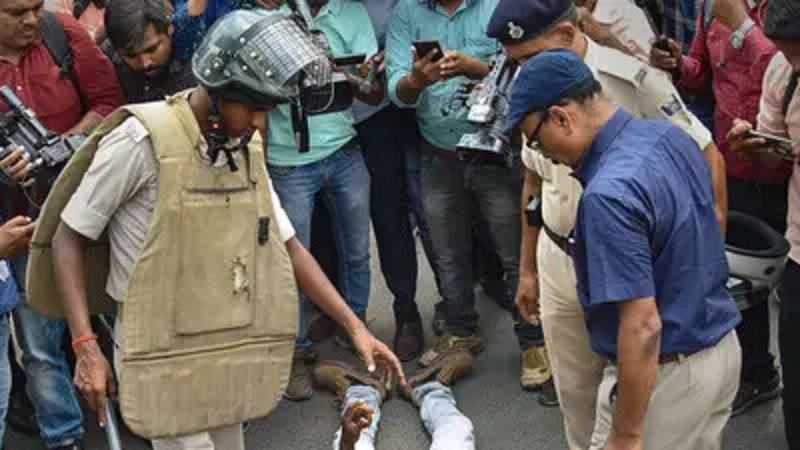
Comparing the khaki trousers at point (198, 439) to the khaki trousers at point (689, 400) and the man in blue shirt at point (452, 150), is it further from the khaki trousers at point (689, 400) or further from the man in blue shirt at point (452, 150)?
the man in blue shirt at point (452, 150)

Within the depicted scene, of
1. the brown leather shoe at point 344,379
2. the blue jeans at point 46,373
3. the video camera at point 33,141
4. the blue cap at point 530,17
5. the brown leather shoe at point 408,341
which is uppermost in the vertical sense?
the blue cap at point 530,17

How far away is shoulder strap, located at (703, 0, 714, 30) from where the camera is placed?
5.04 meters

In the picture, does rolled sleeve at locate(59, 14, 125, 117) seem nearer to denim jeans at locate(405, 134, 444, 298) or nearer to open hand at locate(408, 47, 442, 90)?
open hand at locate(408, 47, 442, 90)

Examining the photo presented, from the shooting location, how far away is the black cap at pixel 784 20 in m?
3.71

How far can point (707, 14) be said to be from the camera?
5102 mm

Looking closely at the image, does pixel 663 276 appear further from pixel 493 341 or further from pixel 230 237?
pixel 493 341

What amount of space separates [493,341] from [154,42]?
2.20 metres

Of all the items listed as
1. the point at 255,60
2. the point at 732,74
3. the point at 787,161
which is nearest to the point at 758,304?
the point at 787,161

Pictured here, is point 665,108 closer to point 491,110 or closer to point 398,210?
point 491,110

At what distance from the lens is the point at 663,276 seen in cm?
316

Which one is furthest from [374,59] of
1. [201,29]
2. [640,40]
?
[640,40]

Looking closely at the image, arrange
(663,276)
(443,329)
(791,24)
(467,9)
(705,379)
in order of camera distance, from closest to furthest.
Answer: (663,276), (705,379), (791,24), (467,9), (443,329)

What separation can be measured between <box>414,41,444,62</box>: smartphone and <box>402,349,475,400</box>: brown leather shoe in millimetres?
1385

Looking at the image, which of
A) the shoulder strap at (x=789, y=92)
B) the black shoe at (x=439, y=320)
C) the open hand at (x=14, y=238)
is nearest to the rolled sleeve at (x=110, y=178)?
the open hand at (x=14, y=238)
